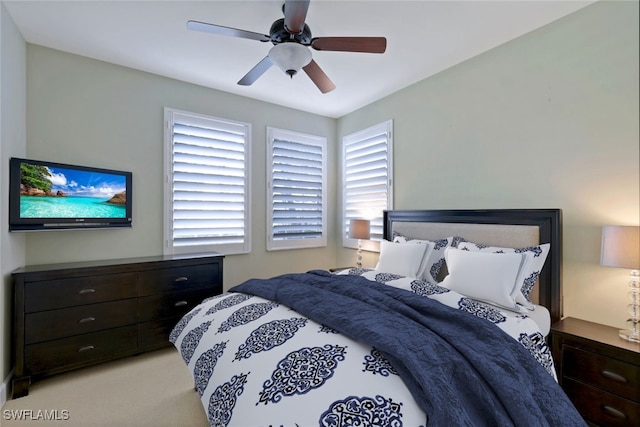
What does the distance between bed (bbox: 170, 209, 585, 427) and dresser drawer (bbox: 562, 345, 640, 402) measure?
0.66ft

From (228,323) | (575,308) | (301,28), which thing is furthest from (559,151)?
(228,323)

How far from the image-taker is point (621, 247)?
1801 mm

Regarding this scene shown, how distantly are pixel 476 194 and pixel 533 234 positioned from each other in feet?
2.17

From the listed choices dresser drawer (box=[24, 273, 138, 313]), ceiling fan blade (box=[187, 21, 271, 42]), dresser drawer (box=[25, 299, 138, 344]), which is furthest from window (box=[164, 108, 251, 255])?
ceiling fan blade (box=[187, 21, 271, 42])

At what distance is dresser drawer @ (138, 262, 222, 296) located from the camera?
9.18ft

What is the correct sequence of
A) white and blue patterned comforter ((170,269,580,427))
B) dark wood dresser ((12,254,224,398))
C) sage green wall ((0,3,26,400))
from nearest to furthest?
white and blue patterned comforter ((170,269,580,427))
sage green wall ((0,3,26,400))
dark wood dresser ((12,254,224,398))

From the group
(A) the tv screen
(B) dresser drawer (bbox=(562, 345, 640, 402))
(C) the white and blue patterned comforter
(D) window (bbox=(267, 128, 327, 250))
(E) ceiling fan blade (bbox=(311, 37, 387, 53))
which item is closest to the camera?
(C) the white and blue patterned comforter

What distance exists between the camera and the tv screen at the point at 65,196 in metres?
2.40

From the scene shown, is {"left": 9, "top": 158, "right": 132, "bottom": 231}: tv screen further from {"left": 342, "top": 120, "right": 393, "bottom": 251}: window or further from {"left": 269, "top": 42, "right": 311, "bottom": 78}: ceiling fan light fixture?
{"left": 342, "top": 120, "right": 393, "bottom": 251}: window

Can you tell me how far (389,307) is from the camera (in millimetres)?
1618

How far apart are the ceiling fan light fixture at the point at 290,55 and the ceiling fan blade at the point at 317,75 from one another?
0.23 m

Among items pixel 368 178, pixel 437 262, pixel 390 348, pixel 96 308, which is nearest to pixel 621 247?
pixel 437 262

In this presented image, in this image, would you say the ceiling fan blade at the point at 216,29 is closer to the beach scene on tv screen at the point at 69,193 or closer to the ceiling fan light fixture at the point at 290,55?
the ceiling fan light fixture at the point at 290,55

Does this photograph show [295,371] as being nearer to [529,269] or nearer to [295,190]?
[529,269]
